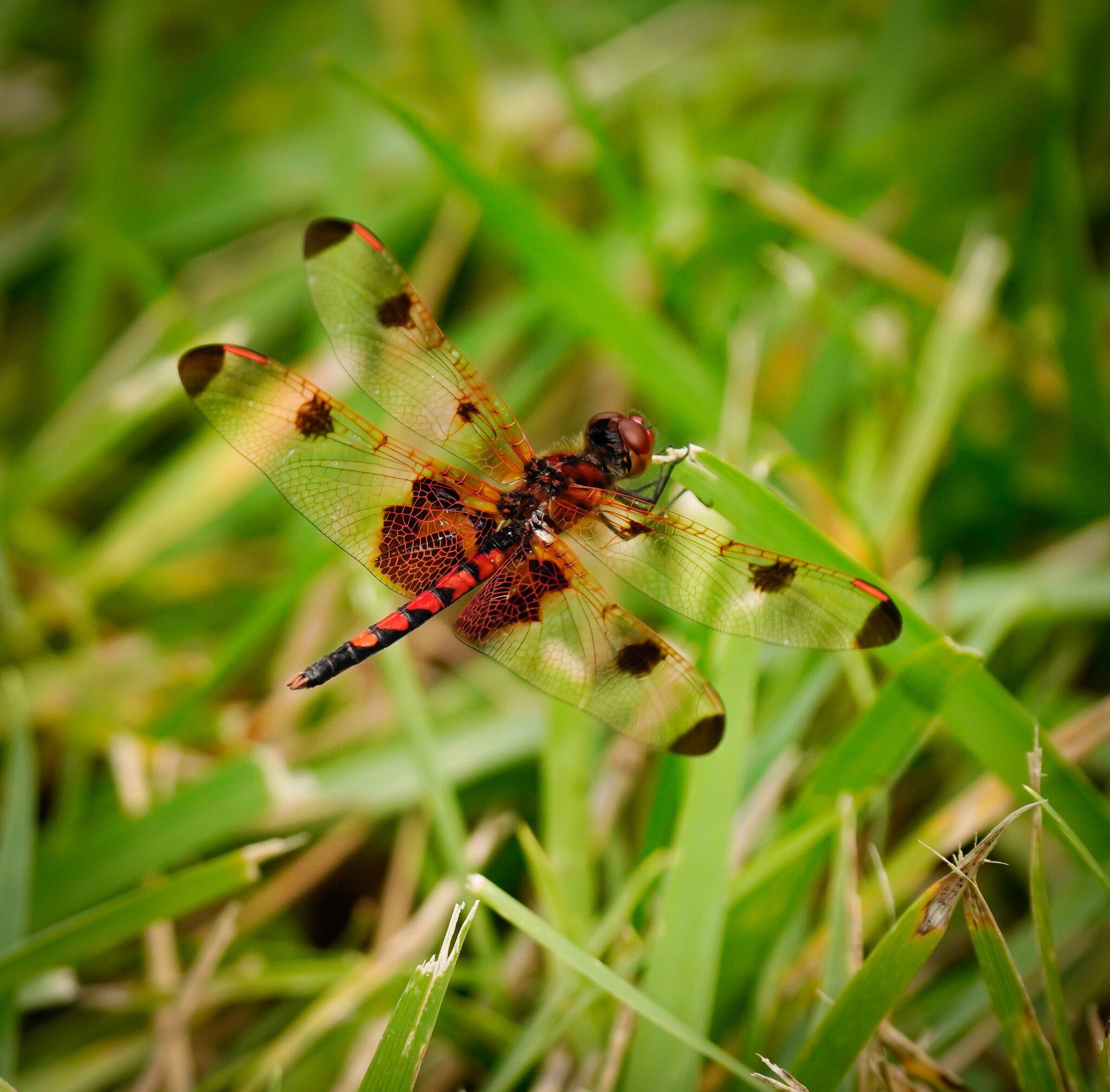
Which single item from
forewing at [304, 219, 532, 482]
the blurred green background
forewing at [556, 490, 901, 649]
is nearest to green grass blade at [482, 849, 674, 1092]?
the blurred green background

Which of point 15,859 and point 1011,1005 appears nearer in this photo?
point 1011,1005

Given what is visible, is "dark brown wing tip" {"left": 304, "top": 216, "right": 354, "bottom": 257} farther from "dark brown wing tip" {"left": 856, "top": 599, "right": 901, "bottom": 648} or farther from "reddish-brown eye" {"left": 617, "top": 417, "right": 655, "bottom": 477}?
"dark brown wing tip" {"left": 856, "top": 599, "right": 901, "bottom": 648}

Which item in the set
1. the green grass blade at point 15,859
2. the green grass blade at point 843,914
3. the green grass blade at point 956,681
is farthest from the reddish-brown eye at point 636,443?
the green grass blade at point 15,859

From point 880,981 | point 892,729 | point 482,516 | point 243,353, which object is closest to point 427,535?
point 482,516

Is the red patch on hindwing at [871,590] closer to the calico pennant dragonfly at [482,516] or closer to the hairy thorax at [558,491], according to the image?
the calico pennant dragonfly at [482,516]

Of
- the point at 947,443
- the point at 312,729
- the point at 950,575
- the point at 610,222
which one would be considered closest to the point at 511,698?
the point at 312,729

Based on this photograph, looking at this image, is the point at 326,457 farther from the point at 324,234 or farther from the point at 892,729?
the point at 892,729
